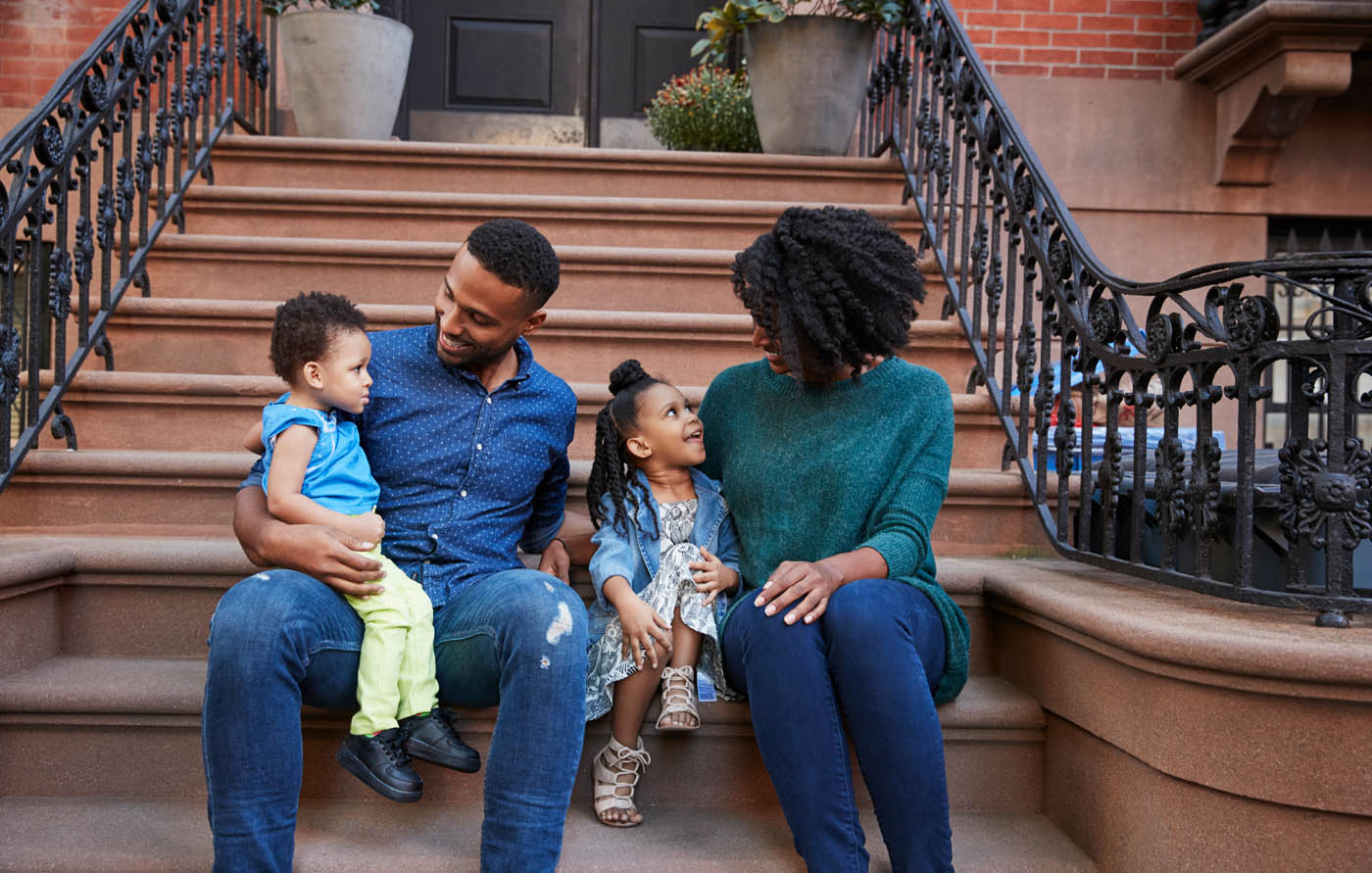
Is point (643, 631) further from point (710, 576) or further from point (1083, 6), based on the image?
point (1083, 6)

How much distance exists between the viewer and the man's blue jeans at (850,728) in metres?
1.85

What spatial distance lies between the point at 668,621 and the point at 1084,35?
4112mm

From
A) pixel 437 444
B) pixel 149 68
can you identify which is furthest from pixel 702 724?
pixel 149 68

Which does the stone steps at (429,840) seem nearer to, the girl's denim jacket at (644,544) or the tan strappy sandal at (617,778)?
the tan strappy sandal at (617,778)

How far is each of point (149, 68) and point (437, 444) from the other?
2158 millimetres

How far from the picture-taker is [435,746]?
1984 millimetres

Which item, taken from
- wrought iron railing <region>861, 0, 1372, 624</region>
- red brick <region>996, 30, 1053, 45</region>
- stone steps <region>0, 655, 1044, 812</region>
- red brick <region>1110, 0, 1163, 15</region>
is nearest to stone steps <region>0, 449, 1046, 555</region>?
wrought iron railing <region>861, 0, 1372, 624</region>

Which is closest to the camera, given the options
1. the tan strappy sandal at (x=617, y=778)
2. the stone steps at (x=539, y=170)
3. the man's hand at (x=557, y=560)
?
the tan strappy sandal at (x=617, y=778)

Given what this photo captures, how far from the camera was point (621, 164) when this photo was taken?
14.6 ft

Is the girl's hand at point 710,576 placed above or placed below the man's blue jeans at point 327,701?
above

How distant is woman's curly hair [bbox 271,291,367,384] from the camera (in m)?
2.04

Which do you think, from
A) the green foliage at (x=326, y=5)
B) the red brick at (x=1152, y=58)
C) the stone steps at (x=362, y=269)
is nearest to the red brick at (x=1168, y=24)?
the red brick at (x=1152, y=58)

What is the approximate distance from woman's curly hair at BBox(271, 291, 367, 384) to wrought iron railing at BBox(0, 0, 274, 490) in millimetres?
927

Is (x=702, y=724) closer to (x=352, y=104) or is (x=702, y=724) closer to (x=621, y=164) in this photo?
(x=621, y=164)
